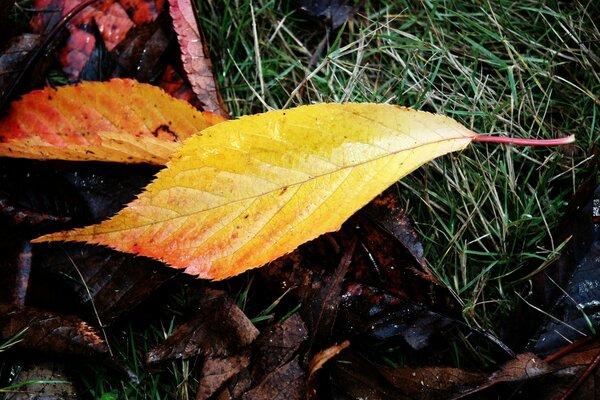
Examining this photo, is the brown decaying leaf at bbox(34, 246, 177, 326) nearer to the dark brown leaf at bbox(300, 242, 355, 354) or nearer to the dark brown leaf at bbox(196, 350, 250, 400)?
the dark brown leaf at bbox(196, 350, 250, 400)

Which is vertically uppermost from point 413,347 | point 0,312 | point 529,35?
point 529,35

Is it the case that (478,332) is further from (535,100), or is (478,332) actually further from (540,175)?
(535,100)

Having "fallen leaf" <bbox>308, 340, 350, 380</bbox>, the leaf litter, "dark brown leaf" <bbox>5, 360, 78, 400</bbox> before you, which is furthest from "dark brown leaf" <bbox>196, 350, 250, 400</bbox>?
"dark brown leaf" <bbox>5, 360, 78, 400</bbox>

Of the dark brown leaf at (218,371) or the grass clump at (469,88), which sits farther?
the grass clump at (469,88)

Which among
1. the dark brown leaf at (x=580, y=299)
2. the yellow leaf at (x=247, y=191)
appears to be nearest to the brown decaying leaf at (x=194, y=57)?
the yellow leaf at (x=247, y=191)

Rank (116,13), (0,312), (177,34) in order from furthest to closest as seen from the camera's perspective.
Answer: (116,13) → (177,34) → (0,312)

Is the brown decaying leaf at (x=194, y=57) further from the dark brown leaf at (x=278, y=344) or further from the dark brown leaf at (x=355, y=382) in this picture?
the dark brown leaf at (x=355, y=382)

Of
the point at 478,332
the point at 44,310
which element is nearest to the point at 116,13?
the point at 44,310
